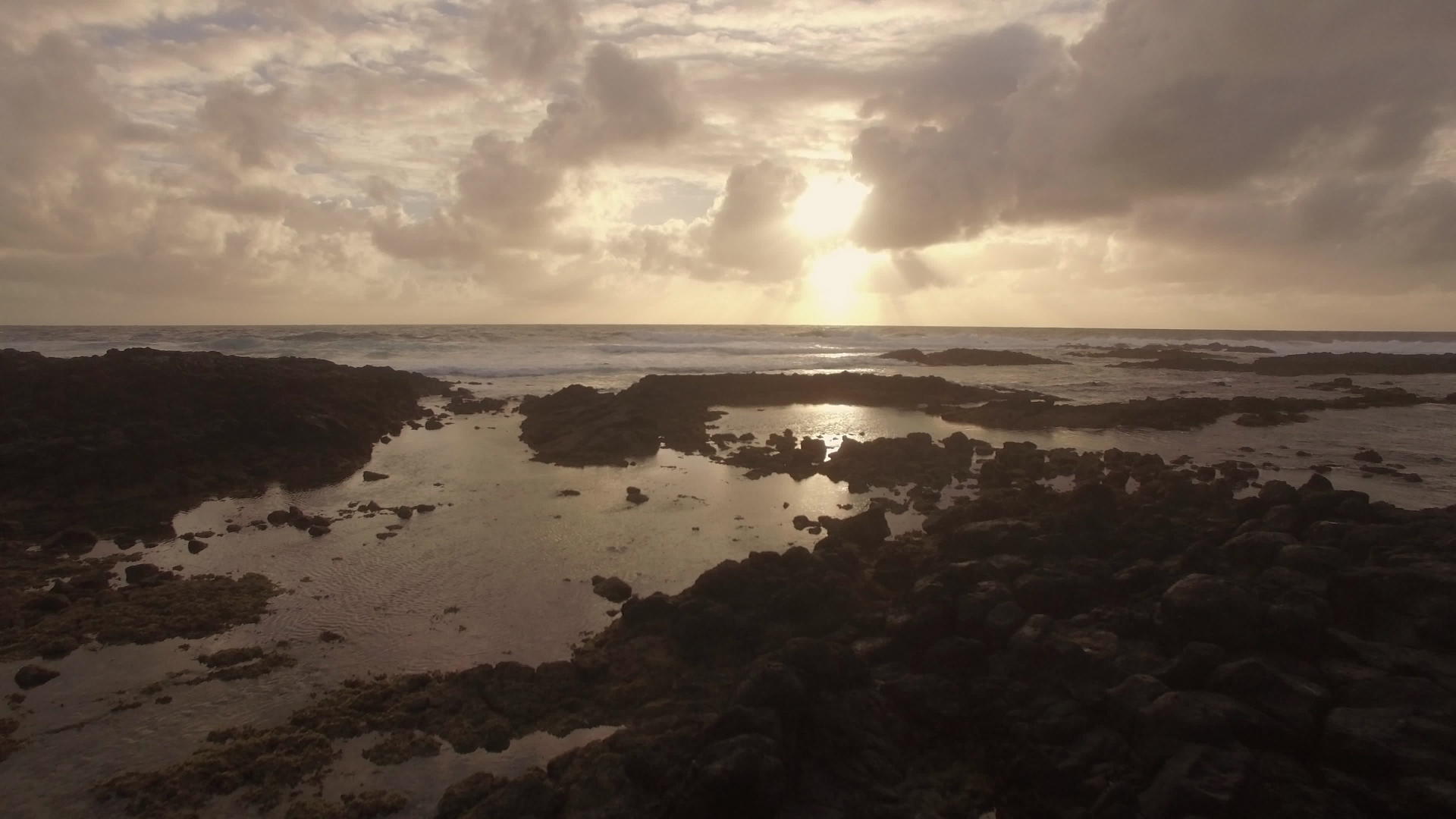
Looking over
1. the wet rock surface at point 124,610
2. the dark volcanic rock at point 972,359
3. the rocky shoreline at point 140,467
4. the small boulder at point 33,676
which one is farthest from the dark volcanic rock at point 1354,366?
the small boulder at point 33,676

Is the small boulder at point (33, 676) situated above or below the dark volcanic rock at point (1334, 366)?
below

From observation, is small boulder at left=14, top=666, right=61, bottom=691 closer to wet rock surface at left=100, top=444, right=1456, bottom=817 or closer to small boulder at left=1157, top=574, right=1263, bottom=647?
wet rock surface at left=100, top=444, right=1456, bottom=817

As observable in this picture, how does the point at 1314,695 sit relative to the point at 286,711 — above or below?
above

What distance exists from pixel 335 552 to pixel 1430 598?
17907mm

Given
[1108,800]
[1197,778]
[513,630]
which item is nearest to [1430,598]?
[1197,778]

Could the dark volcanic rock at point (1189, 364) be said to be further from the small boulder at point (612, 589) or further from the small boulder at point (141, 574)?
the small boulder at point (141, 574)

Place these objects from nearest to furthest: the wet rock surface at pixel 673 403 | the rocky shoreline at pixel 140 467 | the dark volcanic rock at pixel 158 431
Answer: the rocky shoreline at pixel 140 467, the dark volcanic rock at pixel 158 431, the wet rock surface at pixel 673 403

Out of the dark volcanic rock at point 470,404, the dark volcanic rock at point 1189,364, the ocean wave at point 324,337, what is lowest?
the dark volcanic rock at point 470,404

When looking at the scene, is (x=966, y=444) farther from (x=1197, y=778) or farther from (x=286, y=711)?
(x=286, y=711)

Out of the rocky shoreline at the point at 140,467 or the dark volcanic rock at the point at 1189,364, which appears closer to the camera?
the rocky shoreline at the point at 140,467

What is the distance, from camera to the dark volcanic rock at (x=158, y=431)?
18.9 meters

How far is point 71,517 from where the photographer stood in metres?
17.3

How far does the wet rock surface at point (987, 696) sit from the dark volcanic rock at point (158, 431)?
13.6 meters

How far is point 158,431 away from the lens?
2219 cm
